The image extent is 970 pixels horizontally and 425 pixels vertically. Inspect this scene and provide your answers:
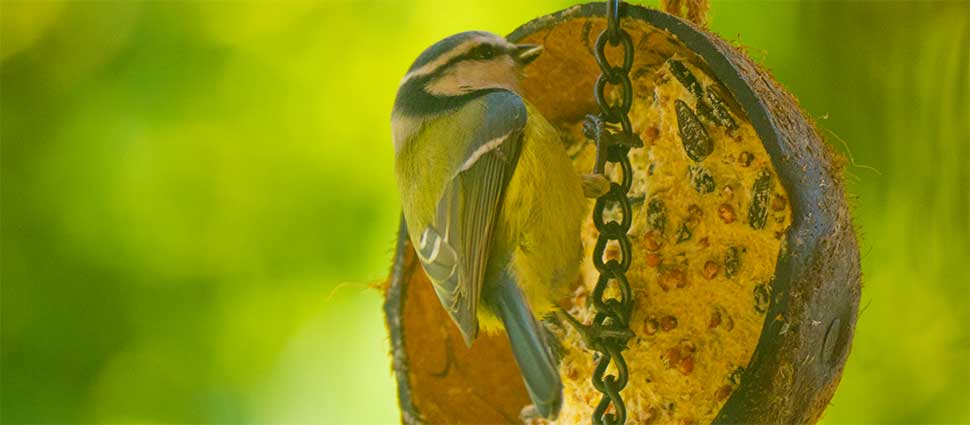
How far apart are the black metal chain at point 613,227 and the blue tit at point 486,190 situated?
0.09 metres

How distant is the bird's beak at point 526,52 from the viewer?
1.47 m

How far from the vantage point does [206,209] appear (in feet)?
7.55

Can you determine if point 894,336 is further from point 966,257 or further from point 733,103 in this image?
point 733,103

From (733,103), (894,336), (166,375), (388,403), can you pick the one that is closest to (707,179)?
(733,103)

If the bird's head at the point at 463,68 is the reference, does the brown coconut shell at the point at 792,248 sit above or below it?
below

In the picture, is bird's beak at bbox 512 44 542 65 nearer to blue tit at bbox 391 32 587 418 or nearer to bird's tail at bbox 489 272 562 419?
blue tit at bbox 391 32 587 418

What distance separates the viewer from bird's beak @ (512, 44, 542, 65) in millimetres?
1467

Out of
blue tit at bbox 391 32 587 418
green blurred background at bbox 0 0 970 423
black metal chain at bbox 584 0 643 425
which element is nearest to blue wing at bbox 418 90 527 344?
blue tit at bbox 391 32 587 418

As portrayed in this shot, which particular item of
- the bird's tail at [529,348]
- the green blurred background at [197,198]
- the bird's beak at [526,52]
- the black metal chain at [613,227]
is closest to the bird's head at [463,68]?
the bird's beak at [526,52]

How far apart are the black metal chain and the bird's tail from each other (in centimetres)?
6

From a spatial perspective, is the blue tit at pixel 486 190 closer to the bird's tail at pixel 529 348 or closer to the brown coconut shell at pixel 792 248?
the bird's tail at pixel 529 348

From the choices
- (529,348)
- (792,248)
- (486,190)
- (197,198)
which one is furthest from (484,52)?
(197,198)

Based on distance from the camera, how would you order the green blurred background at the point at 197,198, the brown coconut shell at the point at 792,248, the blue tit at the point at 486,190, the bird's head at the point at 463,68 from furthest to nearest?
the green blurred background at the point at 197,198
the bird's head at the point at 463,68
the blue tit at the point at 486,190
the brown coconut shell at the point at 792,248

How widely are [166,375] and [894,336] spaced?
1.67 metres
